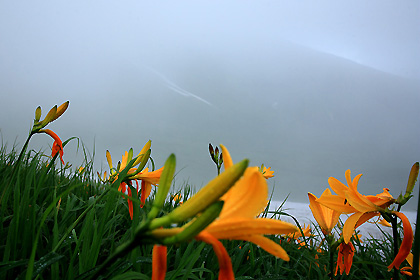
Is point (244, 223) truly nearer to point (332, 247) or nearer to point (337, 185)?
point (337, 185)

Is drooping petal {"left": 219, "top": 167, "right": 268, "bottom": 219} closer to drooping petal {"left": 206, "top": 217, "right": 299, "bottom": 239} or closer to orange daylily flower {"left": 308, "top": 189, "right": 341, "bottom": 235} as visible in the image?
drooping petal {"left": 206, "top": 217, "right": 299, "bottom": 239}

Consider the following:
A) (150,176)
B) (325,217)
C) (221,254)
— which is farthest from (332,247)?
(221,254)

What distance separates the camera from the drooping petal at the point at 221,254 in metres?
0.31

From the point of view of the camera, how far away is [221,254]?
325mm

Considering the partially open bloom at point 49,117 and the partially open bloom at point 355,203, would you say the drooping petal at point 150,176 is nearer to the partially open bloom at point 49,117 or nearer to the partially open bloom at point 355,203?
the partially open bloom at point 49,117

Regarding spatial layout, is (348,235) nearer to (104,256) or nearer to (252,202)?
(252,202)

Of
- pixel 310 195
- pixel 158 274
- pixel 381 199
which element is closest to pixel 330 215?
pixel 310 195

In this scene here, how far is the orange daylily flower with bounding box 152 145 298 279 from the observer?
1.01ft

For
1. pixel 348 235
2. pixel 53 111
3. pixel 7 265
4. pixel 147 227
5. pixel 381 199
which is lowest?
pixel 7 265

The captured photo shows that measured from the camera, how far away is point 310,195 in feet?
3.37

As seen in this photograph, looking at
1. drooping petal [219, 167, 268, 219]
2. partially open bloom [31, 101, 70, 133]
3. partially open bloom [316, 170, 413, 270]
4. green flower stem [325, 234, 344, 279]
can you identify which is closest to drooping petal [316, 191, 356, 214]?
partially open bloom [316, 170, 413, 270]

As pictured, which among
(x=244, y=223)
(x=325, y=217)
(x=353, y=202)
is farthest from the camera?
(x=325, y=217)

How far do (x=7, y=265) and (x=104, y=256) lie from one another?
437 millimetres

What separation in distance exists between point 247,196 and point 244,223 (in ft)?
0.10
